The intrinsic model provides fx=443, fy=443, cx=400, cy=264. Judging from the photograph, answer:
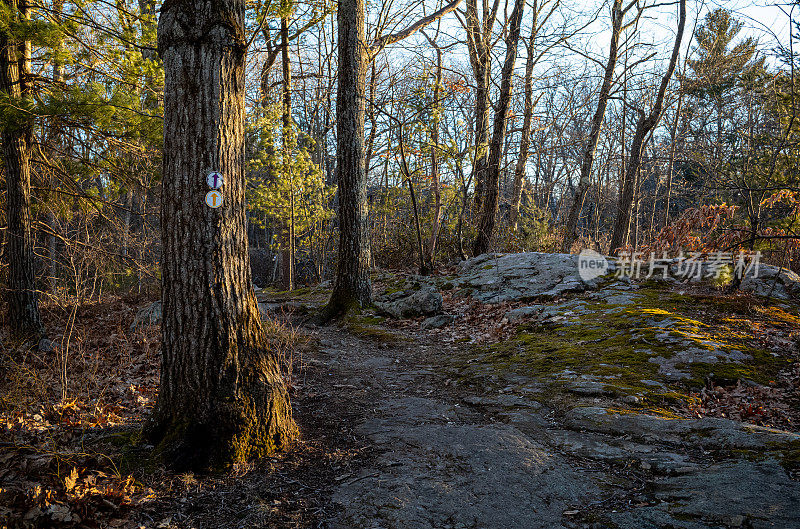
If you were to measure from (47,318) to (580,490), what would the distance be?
1167cm

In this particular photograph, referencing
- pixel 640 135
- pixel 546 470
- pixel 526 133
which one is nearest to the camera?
pixel 546 470

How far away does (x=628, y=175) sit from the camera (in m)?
13.2

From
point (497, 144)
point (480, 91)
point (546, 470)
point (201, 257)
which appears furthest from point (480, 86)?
point (546, 470)

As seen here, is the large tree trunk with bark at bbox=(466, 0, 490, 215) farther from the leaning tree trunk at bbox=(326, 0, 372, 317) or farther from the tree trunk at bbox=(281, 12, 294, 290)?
the tree trunk at bbox=(281, 12, 294, 290)

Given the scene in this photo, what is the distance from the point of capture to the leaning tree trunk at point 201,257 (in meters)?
2.95

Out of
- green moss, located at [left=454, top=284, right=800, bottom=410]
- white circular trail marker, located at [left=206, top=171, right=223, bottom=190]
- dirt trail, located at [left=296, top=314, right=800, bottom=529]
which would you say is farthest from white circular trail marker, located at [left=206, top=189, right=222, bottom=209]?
green moss, located at [left=454, top=284, right=800, bottom=410]

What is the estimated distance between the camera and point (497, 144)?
11.2 meters

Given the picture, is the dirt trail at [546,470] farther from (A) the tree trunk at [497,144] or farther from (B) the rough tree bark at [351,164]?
(A) the tree trunk at [497,144]

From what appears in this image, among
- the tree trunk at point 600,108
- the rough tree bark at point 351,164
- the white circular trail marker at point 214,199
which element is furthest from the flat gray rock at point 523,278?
the white circular trail marker at point 214,199

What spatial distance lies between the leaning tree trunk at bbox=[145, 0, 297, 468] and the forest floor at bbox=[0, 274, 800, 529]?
0.27 metres

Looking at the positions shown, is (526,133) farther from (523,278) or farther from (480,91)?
(523,278)

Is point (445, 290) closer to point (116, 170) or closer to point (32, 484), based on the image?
point (116, 170)

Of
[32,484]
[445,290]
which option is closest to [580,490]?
[32,484]

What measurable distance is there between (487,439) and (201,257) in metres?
2.46
